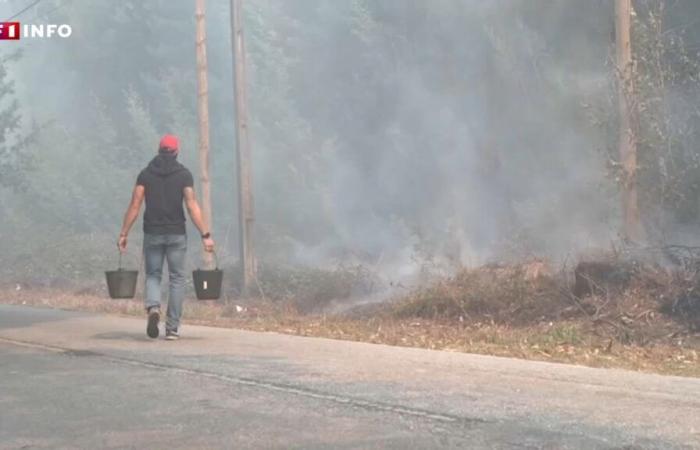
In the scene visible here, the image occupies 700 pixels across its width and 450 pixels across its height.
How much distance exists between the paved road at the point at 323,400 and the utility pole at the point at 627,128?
4.84 meters

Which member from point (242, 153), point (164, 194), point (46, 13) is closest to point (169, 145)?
point (164, 194)

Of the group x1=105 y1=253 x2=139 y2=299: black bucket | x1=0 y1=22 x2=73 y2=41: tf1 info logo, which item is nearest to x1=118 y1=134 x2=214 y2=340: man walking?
x1=105 y1=253 x2=139 y2=299: black bucket

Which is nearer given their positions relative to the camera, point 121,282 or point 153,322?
point 153,322

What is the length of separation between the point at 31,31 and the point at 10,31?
404 centimetres

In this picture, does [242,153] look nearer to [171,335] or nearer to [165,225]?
[165,225]

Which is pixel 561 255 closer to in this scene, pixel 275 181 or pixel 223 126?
pixel 275 181

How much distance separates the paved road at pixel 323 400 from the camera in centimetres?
486

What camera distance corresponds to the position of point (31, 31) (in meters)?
40.8

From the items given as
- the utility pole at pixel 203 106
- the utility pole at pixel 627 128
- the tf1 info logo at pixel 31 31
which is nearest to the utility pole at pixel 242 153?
the utility pole at pixel 203 106

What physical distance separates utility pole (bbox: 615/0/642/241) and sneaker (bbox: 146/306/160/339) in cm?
578

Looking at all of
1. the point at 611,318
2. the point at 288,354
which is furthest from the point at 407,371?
the point at 611,318

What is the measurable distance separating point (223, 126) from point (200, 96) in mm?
12010

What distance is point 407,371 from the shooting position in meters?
6.83

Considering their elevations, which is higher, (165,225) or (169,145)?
(169,145)
